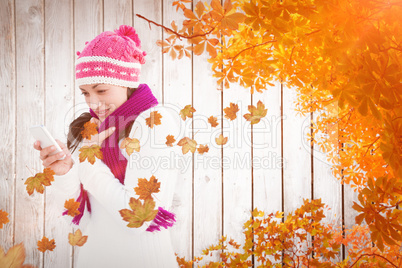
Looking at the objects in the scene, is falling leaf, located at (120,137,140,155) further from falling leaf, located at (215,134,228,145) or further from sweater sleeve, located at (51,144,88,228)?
falling leaf, located at (215,134,228,145)

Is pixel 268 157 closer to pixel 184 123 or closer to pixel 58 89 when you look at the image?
pixel 184 123

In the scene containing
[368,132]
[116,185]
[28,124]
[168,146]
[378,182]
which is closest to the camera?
[378,182]

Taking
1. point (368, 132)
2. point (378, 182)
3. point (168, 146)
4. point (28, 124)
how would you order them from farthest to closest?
point (28, 124) → point (168, 146) → point (368, 132) → point (378, 182)

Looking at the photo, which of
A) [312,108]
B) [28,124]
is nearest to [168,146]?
[312,108]

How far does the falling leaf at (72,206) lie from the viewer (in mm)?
907

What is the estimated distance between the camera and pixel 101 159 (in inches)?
34.3

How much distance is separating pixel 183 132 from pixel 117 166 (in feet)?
0.99

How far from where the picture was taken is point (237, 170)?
1.13m

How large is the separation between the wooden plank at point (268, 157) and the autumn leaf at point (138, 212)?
0.51 metres

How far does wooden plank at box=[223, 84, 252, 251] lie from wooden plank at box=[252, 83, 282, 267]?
0.10 feet

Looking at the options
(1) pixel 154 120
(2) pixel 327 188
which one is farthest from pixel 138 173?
(2) pixel 327 188

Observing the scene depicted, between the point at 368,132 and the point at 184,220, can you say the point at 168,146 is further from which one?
the point at 368,132

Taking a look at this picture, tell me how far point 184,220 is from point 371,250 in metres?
0.67

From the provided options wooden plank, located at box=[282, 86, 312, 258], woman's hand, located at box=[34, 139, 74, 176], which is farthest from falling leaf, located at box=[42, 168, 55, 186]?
wooden plank, located at box=[282, 86, 312, 258]
